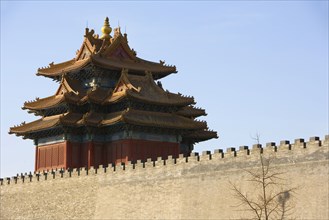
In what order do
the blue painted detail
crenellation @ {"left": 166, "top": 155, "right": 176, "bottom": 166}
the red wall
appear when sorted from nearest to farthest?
crenellation @ {"left": 166, "top": 155, "right": 176, "bottom": 166} < the red wall < the blue painted detail

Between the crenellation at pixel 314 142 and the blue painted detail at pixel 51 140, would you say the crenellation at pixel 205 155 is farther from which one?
the blue painted detail at pixel 51 140

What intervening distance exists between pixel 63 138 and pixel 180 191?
14985mm

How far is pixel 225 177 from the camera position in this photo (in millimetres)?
37188

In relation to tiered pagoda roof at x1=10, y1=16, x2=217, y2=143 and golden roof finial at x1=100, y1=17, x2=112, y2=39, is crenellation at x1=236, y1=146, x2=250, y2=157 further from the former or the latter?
golden roof finial at x1=100, y1=17, x2=112, y2=39

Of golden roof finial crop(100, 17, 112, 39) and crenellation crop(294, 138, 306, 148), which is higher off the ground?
golden roof finial crop(100, 17, 112, 39)

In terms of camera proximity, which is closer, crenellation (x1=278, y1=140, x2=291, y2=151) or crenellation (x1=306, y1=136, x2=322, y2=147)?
crenellation (x1=306, y1=136, x2=322, y2=147)

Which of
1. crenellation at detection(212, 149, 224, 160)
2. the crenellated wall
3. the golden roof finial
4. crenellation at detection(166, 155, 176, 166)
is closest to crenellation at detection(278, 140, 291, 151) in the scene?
the crenellated wall

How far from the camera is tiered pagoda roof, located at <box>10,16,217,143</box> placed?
50.7 metres

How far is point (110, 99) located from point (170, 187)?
42.5 feet

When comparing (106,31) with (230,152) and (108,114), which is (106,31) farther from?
(230,152)

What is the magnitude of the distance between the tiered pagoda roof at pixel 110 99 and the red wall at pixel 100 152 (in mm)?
1175

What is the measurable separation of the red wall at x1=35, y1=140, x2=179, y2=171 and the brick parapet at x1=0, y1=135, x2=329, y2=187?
1.80 m

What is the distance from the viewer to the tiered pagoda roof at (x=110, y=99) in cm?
5072

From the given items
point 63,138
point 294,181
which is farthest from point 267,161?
point 63,138
